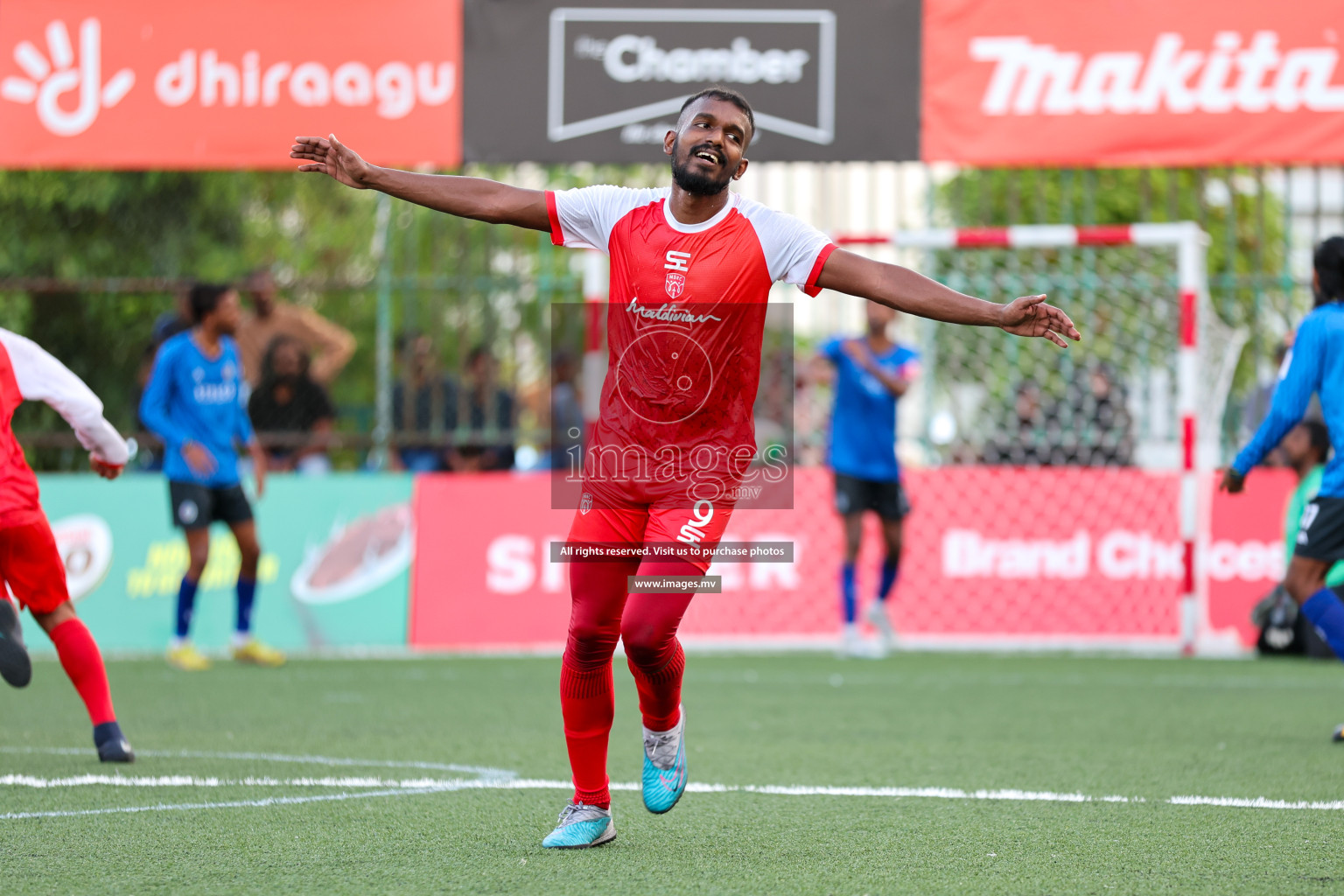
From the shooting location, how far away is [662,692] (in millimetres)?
4645

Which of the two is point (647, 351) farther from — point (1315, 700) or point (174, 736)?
point (1315, 700)

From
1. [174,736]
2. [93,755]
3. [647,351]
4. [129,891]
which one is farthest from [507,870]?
[174,736]

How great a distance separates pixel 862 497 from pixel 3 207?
8.68m

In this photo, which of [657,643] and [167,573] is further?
[167,573]

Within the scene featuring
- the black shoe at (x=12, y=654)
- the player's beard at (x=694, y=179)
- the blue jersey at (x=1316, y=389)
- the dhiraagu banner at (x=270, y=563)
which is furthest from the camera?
the dhiraagu banner at (x=270, y=563)

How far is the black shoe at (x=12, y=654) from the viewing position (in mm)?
5223

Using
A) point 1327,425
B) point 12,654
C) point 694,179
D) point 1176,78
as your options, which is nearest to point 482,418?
A: point 1176,78

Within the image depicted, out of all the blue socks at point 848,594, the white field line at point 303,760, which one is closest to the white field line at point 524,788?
the white field line at point 303,760

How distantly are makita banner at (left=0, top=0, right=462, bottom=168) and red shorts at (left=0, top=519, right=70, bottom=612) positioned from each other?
4862 millimetres

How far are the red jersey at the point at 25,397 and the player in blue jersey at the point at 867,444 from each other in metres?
5.56

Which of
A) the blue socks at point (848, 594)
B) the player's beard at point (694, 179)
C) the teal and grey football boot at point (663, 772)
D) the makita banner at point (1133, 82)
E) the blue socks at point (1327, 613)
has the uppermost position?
the makita banner at point (1133, 82)

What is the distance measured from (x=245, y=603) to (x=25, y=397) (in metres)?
4.22

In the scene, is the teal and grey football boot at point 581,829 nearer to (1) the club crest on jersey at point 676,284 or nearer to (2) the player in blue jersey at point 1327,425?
(1) the club crest on jersey at point 676,284

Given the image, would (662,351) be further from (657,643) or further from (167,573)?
(167,573)
